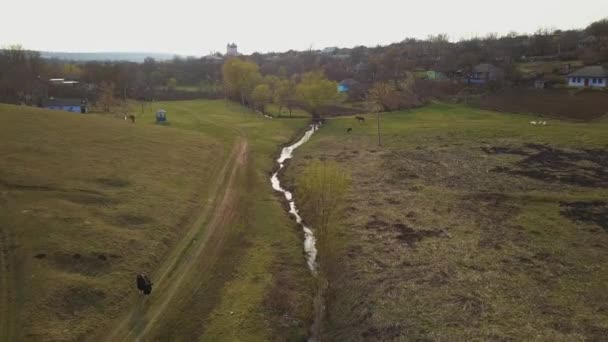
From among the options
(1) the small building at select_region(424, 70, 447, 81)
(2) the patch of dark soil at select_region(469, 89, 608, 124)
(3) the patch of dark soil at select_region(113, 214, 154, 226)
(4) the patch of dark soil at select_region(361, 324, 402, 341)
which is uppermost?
(1) the small building at select_region(424, 70, 447, 81)

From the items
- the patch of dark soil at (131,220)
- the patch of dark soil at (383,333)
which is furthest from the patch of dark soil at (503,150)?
the patch of dark soil at (131,220)

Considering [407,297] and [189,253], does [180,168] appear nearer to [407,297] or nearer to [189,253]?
[189,253]

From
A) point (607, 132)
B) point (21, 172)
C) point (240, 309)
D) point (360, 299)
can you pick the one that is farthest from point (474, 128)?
point (21, 172)

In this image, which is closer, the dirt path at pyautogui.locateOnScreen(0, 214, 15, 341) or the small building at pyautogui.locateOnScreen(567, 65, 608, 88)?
the dirt path at pyautogui.locateOnScreen(0, 214, 15, 341)

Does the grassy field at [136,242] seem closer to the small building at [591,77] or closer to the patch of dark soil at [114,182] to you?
the patch of dark soil at [114,182]

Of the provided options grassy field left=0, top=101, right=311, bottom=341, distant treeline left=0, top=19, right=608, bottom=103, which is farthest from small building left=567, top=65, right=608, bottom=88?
grassy field left=0, top=101, right=311, bottom=341

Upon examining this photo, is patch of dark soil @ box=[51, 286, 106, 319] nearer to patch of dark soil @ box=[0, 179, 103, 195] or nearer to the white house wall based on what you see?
patch of dark soil @ box=[0, 179, 103, 195]

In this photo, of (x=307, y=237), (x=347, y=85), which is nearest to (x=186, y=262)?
(x=307, y=237)
